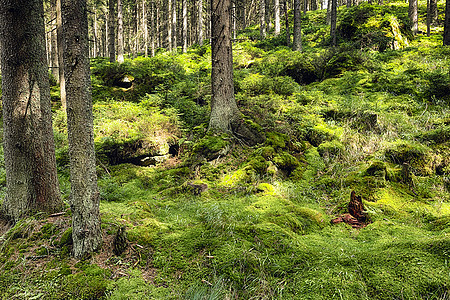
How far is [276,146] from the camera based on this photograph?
22.3 feet

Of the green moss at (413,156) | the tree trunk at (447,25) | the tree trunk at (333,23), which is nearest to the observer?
the green moss at (413,156)

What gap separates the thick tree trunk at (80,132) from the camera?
2.79 m

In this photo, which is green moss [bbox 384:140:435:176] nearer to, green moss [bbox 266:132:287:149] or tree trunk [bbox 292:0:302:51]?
green moss [bbox 266:132:287:149]

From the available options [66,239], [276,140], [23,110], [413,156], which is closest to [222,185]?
[276,140]

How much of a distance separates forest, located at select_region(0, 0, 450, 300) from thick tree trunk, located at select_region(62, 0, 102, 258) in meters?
0.01

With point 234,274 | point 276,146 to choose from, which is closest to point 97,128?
point 276,146

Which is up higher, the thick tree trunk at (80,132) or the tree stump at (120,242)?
the thick tree trunk at (80,132)

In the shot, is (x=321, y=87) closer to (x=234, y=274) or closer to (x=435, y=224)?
(x=435, y=224)

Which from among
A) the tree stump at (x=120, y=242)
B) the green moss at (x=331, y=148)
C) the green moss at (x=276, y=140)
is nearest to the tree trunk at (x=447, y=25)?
the green moss at (x=331, y=148)

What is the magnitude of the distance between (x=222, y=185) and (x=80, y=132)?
3.41 metres

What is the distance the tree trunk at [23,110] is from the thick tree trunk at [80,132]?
4.44 feet

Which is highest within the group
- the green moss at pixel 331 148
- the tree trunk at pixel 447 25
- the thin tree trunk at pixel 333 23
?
the thin tree trunk at pixel 333 23

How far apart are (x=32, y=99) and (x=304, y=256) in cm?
454

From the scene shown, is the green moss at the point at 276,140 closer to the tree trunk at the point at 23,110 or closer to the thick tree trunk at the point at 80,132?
the thick tree trunk at the point at 80,132
